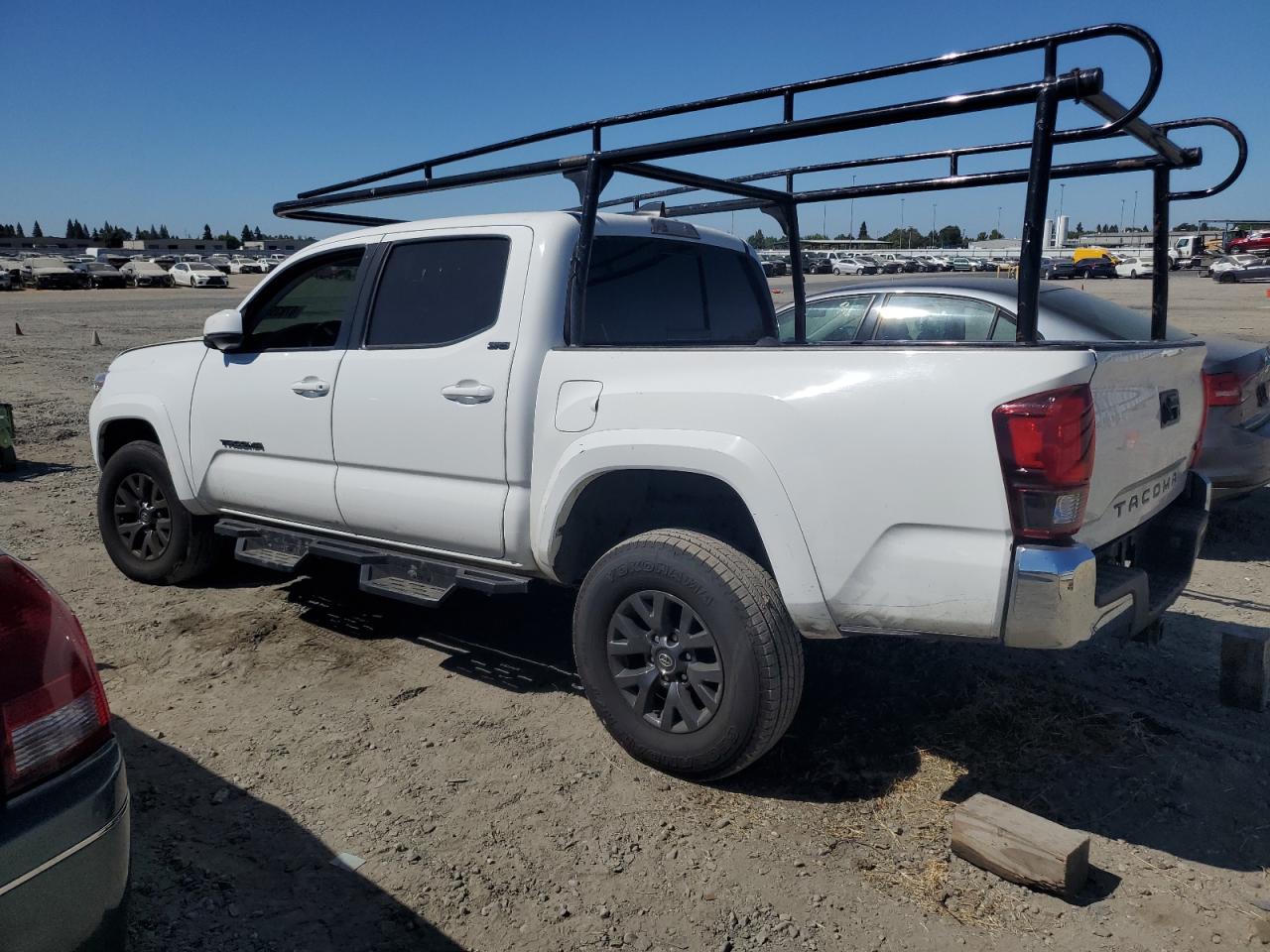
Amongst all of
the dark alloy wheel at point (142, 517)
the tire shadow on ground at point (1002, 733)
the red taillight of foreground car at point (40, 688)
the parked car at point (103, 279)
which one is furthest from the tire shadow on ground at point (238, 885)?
the parked car at point (103, 279)

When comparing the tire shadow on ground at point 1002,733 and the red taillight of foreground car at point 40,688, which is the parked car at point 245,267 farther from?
the red taillight of foreground car at point 40,688

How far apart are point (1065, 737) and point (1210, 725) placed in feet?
2.05

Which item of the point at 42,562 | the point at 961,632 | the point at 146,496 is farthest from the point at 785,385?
the point at 42,562

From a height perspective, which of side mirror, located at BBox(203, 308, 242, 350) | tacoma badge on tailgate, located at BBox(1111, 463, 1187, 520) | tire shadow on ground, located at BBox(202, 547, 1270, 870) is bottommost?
tire shadow on ground, located at BBox(202, 547, 1270, 870)

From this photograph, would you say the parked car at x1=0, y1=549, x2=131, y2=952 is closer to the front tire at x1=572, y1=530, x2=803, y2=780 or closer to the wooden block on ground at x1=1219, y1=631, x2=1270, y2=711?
the front tire at x1=572, y1=530, x2=803, y2=780

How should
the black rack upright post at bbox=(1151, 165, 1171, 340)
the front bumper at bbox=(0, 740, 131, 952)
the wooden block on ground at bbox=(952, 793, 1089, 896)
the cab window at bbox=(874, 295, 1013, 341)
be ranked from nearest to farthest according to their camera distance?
the front bumper at bbox=(0, 740, 131, 952) → the wooden block on ground at bbox=(952, 793, 1089, 896) → the black rack upright post at bbox=(1151, 165, 1171, 340) → the cab window at bbox=(874, 295, 1013, 341)

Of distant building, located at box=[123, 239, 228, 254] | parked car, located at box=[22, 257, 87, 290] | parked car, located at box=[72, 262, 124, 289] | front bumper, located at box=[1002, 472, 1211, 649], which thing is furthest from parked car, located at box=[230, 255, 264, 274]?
front bumper, located at box=[1002, 472, 1211, 649]

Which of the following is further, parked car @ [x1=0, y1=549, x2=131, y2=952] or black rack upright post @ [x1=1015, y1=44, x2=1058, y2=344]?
black rack upright post @ [x1=1015, y1=44, x2=1058, y2=344]

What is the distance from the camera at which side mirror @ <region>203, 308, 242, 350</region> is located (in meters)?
4.71

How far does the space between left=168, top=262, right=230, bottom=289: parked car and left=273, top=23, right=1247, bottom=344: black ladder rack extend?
57.8m

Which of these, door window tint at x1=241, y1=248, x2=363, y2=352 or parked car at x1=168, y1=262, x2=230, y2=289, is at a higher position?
parked car at x1=168, y1=262, x2=230, y2=289

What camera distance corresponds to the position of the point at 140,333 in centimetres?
2348

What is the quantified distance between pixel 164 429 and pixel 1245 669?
5210 mm

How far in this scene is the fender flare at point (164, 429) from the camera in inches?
203
